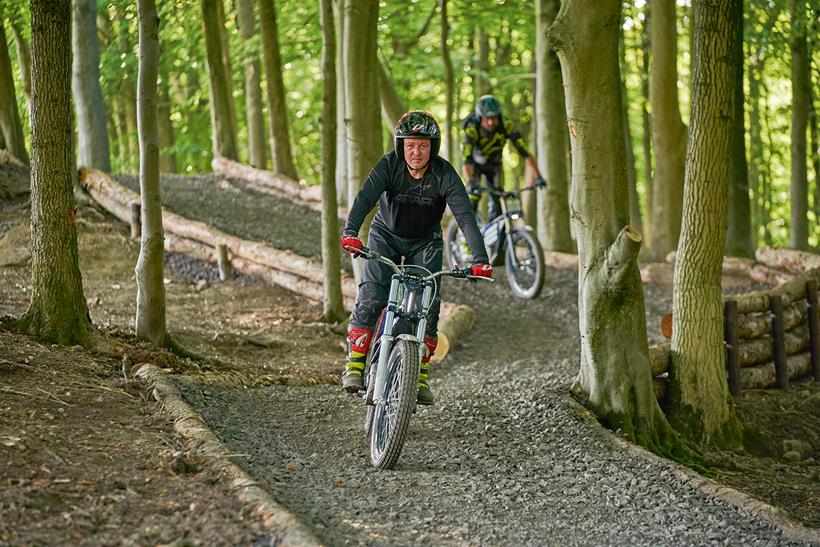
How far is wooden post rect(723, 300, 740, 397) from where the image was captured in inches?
408

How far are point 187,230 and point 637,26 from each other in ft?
45.8

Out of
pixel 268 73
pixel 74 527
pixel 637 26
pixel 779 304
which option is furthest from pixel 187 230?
pixel 637 26

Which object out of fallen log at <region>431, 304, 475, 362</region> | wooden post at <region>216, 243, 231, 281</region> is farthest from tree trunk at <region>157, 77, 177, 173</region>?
fallen log at <region>431, 304, 475, 362</region>

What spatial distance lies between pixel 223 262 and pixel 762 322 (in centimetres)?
763

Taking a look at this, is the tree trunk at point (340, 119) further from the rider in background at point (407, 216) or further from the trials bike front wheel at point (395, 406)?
the trials bike front wheel at point (395, 406)

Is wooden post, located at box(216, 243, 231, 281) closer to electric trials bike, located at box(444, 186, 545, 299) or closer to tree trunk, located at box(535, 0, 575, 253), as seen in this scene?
electric trials bike, located at box(444, 186, 545, 299)

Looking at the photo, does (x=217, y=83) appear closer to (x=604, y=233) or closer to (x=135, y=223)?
(x=135, y=223)

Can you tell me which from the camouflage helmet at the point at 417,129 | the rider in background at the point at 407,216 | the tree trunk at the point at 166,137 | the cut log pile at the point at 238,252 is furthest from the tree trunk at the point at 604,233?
the tree trunk at the point at 166,137

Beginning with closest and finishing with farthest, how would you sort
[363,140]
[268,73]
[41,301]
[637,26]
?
[41,301], [363,140], [268,73], [637,26]

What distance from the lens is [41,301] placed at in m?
7.71

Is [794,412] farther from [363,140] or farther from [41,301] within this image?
[41,301]

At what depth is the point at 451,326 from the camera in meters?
11.3

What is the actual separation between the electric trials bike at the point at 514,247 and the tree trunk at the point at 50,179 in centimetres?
578

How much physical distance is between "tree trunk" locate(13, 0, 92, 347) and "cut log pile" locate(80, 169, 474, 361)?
194 inches
